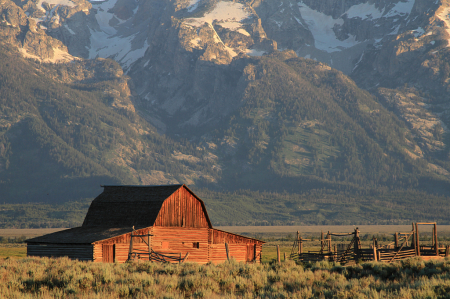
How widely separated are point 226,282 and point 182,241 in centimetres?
1936

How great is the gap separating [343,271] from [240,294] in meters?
6.48

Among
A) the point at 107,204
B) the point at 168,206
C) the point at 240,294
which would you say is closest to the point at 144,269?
the point at 240,294

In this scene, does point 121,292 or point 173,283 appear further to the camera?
point 173,283

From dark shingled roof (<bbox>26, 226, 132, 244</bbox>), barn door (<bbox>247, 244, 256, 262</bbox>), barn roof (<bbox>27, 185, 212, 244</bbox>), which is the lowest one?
barn door (<bbox>247, 244, 256, 262</bbox>)

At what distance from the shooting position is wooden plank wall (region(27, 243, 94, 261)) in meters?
35.1

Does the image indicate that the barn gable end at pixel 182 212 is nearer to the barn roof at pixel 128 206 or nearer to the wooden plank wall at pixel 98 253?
the barn roof at pixel 128 206

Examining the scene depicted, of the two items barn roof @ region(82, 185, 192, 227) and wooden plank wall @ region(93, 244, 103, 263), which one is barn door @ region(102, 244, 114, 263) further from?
barn roof @ region(82, 185, 192, 227)

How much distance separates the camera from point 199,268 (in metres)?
26.0

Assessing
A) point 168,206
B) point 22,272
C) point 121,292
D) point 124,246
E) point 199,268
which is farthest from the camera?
point 168,206

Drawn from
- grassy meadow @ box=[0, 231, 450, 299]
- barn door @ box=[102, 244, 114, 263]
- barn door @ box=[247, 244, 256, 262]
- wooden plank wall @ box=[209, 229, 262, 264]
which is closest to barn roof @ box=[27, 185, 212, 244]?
barn door @ box=[102, 244, 114, 263]

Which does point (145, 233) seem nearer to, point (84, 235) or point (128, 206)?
point (128, 206)

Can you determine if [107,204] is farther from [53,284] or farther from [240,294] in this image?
[240,294]

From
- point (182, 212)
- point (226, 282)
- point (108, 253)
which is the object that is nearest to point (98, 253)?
point (108, 253)

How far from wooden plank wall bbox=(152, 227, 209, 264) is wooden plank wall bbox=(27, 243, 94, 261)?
16.7 ft
